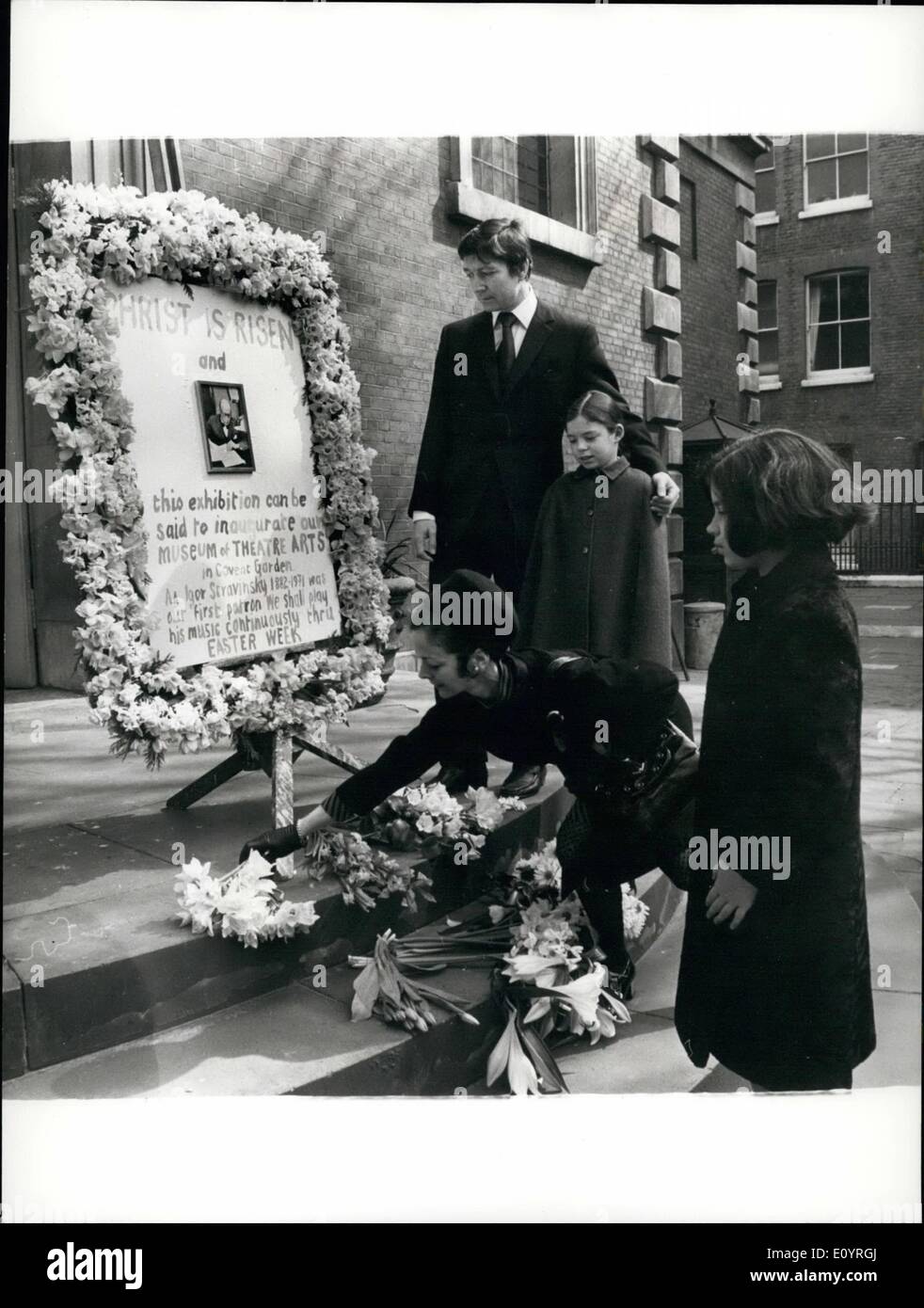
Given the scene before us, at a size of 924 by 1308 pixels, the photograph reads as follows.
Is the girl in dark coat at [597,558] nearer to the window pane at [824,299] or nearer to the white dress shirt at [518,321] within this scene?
the white dress shirt at [518,321]

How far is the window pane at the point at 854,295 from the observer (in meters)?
3.28

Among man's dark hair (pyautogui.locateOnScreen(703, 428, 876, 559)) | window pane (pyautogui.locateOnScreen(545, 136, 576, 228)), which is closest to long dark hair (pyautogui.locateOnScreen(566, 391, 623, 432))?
man's dark hair (pyautogui.locateOnScreen(703, 428, 876, 559))

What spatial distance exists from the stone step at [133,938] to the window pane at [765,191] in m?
1.91

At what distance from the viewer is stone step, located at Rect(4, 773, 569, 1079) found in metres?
2.53

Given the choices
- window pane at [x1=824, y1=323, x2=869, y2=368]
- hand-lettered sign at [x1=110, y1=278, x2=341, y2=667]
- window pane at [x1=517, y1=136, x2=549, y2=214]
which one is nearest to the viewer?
hand-lettered sign at [x1=110, y1=278, x2=341, y2=667]

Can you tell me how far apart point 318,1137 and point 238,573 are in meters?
1.56

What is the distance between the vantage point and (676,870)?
3.09m

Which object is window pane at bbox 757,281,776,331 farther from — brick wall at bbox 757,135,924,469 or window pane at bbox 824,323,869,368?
window pane at bbox 824,323,869,368

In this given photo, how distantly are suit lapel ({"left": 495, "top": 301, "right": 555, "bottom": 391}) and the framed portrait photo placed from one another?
80cm

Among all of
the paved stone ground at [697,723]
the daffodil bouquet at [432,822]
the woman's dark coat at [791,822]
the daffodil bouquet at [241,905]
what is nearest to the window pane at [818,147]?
the woman's dark coat at [791,822]

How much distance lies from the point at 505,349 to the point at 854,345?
44.7 inches
